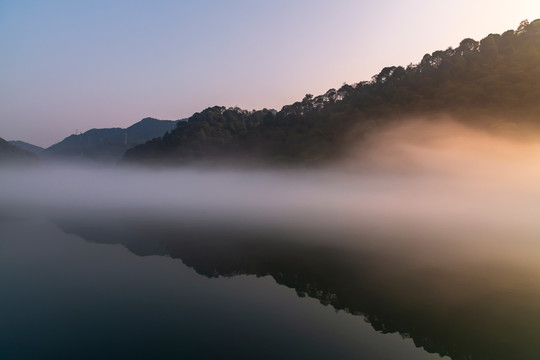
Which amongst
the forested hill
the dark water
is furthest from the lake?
the forested hill

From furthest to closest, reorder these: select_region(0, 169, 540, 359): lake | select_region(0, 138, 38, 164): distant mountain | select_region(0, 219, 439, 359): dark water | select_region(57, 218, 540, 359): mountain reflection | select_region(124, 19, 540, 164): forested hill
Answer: select_region(0, 138, 38, 164): distant mountain < select_region(124, 19, 540, 164): forested hill < select_region(57, 218, 540, 359): mountain reflection < select_region(0, 169, 540, 359): lake < select_region(0, 219, 439, 359): dark water

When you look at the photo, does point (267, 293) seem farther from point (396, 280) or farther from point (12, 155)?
point (12, 155)

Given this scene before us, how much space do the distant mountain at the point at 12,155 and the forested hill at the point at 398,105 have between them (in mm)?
122738

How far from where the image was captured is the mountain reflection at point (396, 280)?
9609 mm

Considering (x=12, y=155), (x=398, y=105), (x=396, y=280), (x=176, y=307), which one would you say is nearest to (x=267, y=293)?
(x=176, y=307)

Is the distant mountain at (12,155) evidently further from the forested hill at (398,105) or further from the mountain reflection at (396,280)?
the mountain reflection at (396,280)

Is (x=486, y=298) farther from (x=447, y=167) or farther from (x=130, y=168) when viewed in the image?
(x=130, y=168)

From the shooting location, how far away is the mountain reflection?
961cm

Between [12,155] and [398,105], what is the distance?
21084cm

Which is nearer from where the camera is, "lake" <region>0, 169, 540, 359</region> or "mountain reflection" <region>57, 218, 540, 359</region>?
"lake" <region>0, 169, 540, 359</region>

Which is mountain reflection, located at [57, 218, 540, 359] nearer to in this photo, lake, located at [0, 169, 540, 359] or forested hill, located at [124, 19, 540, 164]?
lake, located at [0, 169, 540, 359]

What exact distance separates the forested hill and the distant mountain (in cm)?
12274

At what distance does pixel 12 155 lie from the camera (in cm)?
18825

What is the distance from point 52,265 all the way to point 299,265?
12.6m
